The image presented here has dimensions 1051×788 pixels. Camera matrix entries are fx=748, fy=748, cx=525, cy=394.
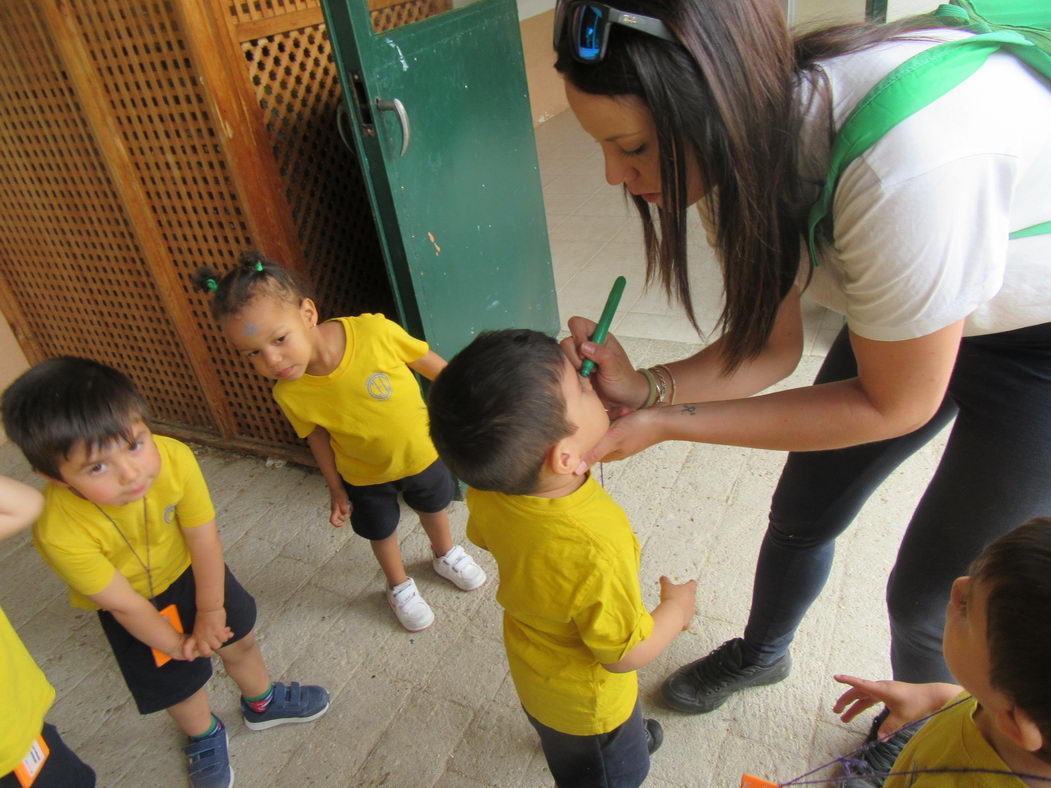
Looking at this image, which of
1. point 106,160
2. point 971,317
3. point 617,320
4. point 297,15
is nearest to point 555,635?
point 971,317

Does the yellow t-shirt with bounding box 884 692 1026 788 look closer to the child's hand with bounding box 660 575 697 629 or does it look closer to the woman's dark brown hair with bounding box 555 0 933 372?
the child's hand with bounding box 660 575 697 629

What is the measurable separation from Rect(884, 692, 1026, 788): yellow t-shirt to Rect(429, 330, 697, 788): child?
370mm

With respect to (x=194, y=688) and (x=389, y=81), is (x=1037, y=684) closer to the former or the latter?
(x=194, y=688)

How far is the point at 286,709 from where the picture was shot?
188 centimetres

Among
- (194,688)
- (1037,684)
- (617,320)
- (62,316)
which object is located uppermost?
(1037,684)

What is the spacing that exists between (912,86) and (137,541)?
1.52m

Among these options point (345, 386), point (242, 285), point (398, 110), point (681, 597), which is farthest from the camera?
point (398, 110)

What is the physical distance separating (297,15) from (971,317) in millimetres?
2037

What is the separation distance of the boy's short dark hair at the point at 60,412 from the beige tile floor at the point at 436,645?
0.96 m

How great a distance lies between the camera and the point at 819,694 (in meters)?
1.78

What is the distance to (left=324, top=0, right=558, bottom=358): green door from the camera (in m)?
2.00

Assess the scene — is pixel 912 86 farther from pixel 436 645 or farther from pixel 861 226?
pixel 436 645

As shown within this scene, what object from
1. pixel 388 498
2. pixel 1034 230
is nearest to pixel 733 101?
pixel 1034 230

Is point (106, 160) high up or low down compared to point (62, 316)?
up
